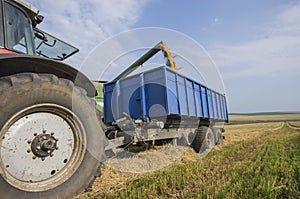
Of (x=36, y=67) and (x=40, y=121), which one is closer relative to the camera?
(x=40, y=121)

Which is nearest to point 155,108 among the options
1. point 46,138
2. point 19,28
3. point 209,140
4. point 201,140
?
point 201,140

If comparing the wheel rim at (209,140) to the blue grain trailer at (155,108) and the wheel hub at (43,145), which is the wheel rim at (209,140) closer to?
the blue grain trailer at (155,108)

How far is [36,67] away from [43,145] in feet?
3.03

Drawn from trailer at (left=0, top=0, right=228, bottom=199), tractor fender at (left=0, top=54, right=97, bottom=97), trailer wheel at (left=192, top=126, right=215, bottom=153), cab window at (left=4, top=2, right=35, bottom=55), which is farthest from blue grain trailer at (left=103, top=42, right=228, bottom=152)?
cab window at (left=4, top=2, right=35, bottom=55)

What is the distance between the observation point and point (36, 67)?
2.57 meters

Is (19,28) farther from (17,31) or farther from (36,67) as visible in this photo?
(36,67)

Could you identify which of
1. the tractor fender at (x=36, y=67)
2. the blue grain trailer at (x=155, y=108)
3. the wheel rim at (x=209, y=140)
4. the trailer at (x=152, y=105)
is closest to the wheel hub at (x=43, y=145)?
the tractor fender at (x=36, y=67)

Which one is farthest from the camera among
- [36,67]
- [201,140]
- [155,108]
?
[201,140]

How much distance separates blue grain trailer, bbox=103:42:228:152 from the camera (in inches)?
210

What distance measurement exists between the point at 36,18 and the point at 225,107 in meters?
10.8

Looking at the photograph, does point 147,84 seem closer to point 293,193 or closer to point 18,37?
point 18,37

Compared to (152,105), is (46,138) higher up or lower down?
lower down

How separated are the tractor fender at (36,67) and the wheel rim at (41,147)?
0.53 m

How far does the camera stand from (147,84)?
6.12 m
